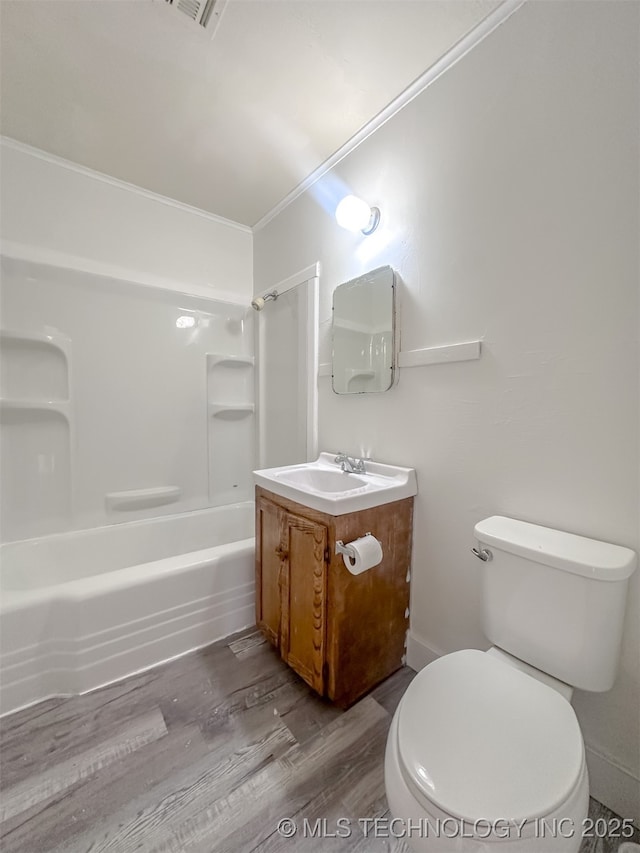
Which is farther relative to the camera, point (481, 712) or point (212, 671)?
point (212, 671)

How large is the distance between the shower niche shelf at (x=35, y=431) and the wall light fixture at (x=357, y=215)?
1.61 metres

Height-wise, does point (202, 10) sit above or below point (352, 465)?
above

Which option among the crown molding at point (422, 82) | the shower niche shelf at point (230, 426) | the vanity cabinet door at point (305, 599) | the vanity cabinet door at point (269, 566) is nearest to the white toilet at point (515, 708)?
the vanity cabinet door at point (305, 599)

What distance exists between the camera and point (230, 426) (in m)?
2.47

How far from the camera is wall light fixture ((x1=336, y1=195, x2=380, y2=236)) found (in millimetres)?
1480

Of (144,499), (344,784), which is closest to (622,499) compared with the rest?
(344,784)

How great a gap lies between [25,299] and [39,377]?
1.31 feet

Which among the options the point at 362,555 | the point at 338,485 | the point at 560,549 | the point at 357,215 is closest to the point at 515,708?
the point at 560,549

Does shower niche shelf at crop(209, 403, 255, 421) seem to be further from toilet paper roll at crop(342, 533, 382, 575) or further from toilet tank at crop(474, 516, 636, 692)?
toilet tank at crop(474, 516, 636, 692)

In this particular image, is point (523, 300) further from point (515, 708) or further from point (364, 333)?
point (515, 708)

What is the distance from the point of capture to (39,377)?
1.79 metres

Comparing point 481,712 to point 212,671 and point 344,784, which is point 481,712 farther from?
point 212,671

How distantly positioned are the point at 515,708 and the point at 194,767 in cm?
96

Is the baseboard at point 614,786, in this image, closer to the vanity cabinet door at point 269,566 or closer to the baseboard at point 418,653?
the baseboard at point 418,653
